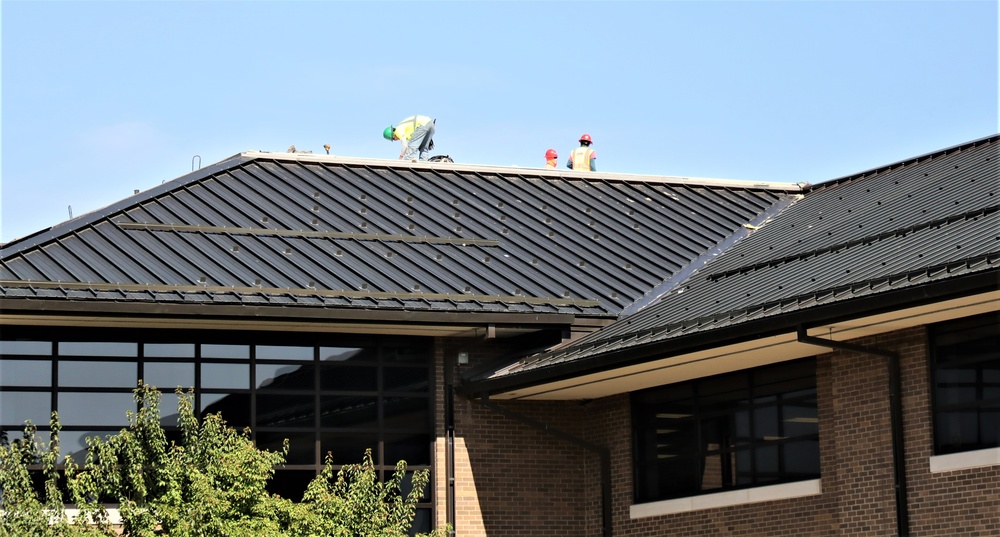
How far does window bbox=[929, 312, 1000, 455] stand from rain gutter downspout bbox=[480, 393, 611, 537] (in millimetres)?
5519

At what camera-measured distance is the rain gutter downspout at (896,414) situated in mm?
16906

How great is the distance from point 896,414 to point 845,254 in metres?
3.20

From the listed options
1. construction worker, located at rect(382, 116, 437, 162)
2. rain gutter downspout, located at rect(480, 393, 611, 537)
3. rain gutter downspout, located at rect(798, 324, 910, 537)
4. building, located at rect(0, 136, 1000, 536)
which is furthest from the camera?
construction worker, located at rect(382, 116, 437, 162)

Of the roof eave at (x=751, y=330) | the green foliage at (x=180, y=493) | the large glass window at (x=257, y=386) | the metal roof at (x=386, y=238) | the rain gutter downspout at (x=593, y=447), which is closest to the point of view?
the roof eave at (x=751, y=330)

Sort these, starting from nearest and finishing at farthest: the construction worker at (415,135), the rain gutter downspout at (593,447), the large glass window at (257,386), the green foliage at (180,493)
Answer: the green foliage at (180,493), the large glass window at (257,386), the rain gutter downspout at (593,447), the construction worker at (415,135)

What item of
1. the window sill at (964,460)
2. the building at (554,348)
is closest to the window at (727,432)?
the building at (554,348)

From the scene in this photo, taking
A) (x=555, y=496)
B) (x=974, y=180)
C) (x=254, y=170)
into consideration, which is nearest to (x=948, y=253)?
(x=974, y=180)

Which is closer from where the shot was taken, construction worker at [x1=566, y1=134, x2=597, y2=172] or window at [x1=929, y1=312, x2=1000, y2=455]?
window at [x1=929, y1=312, x2=1000, y2=455]

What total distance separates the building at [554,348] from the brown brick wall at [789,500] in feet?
0.11

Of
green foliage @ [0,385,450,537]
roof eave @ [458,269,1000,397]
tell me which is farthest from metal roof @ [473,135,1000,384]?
green foliage @ [0,385,450,537]

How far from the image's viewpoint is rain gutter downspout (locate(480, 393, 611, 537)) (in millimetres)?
21031

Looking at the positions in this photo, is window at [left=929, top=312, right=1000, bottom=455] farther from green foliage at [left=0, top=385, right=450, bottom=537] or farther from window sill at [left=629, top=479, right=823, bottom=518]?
green foliage at [left=0, top=385, right=450, bottom=537]

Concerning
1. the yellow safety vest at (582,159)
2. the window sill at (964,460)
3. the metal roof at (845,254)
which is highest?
the yellow safety vest at (582,159)

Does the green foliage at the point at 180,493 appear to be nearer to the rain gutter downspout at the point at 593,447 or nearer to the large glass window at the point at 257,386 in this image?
the large glass window at the point at 257,386
